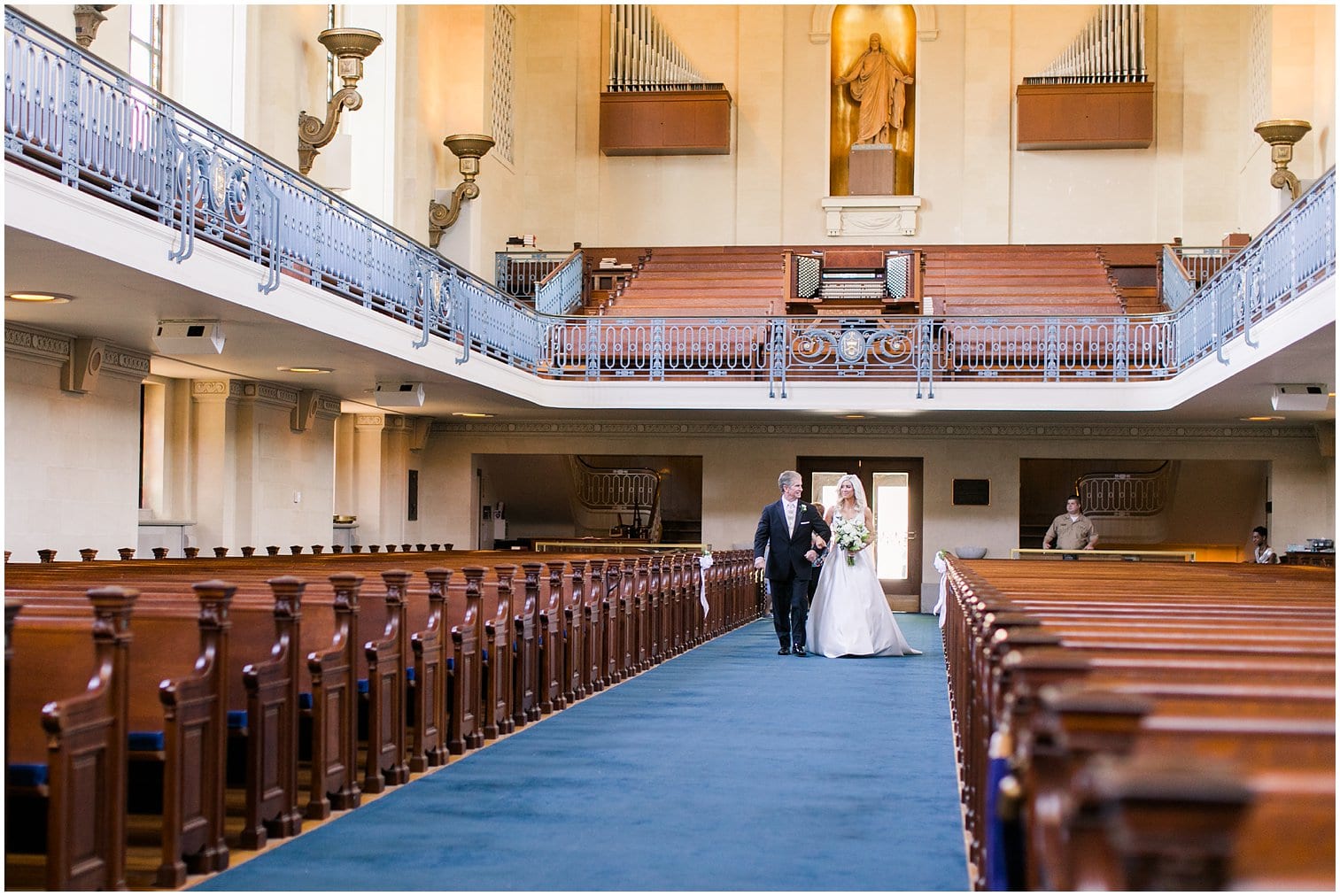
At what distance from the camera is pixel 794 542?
35.9 ft

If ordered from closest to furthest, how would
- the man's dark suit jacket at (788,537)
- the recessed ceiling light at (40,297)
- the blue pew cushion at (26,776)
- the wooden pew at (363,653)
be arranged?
1. the blue pew cushion at (26,776)
2. the wooden pew at (363,653)
3. the recessed ceiling light at (40,297)
4. the man's dark suit jacket at (788,537)

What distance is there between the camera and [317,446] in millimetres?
15180

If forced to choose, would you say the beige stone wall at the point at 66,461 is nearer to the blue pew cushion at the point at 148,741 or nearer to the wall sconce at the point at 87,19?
the wall sconce at the point at 87,19

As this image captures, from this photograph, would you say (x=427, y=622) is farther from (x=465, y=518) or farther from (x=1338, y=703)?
(x=465, y=518)

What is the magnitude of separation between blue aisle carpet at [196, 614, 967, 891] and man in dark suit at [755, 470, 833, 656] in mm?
2699

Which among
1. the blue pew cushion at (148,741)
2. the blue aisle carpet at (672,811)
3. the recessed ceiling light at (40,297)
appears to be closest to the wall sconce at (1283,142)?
the blue aisle carpet at (672,811)

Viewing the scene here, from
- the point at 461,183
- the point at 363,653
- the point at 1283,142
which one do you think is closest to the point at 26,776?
the point at 363,653

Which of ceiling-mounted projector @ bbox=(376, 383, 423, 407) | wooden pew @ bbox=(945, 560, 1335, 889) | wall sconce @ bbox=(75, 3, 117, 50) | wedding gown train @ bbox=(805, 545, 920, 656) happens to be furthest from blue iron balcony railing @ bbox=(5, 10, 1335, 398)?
wooden pew @ bbox=(945, 560, 1335, 889)

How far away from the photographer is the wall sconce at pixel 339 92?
13.0m

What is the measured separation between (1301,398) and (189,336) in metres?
8.99

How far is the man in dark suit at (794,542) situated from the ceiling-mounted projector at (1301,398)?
14.2ft

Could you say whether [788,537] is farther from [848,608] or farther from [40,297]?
[40,297]

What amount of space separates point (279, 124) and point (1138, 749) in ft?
41.4

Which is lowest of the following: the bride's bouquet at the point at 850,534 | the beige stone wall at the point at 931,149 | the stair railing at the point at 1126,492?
the bride's bouquet at the point at 850,534
